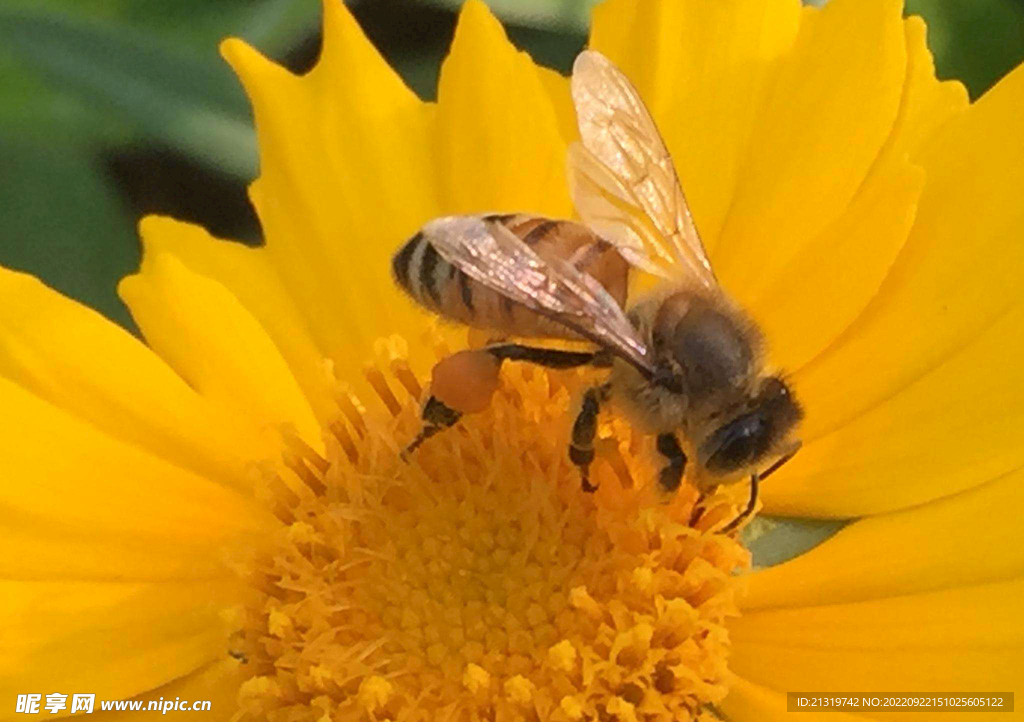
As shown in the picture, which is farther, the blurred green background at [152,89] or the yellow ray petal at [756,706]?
the blurred green background at [152,89]

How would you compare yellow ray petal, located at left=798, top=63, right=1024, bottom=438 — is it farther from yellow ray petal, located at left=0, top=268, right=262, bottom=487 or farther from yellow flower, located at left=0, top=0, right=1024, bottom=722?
yellow ray petal, located at left=0, top=268, right=262, bottom=487

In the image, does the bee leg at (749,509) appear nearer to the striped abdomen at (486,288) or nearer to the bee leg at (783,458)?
the bee leg at (783,458)

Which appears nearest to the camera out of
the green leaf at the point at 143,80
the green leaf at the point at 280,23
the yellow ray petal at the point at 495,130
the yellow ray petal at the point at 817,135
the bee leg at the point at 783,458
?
the bee leg at the point at 783,458

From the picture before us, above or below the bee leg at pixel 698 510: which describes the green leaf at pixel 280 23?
above

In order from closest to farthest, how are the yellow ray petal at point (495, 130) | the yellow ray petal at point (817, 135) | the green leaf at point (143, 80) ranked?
1. the yellow ray petal at point (817, 135)
2. the yellow ray petal at point (495, 130)
3. the green leaf at point (143, 80)

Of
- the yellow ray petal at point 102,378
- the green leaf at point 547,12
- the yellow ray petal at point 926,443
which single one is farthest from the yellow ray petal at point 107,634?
the green leaf at point 547,12

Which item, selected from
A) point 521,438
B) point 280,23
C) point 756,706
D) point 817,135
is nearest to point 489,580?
point 521,438

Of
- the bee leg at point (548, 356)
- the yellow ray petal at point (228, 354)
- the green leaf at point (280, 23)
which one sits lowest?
the bee leg at point (548, 356)

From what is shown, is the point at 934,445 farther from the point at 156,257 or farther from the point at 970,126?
the point at 156,257
